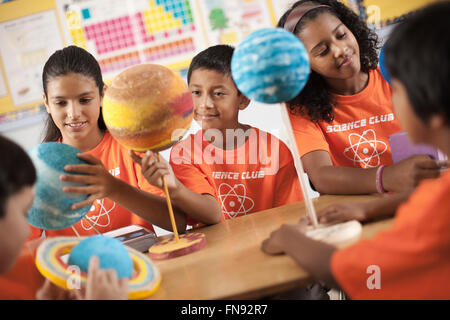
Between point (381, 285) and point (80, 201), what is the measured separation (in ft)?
2.76

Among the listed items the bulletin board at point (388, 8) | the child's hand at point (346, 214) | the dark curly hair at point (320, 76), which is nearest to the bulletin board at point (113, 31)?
the bulletin board at point (388, 8)

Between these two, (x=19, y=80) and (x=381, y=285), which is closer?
(x=381, y=285)

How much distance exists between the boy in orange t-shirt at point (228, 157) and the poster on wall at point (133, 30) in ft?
4.95

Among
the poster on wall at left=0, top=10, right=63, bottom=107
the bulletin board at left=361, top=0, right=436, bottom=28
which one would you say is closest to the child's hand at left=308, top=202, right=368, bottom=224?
the bulletin board at left=361, top=0, right=436, bottom=28

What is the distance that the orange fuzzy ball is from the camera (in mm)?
1157

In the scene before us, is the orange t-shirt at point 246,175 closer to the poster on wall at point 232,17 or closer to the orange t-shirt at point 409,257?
the orange t-shirt at point 409,257

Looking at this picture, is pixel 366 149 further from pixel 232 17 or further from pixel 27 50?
pixel 27 50

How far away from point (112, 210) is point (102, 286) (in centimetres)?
97

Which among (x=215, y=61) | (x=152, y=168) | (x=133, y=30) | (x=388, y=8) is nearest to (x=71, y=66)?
(x=215, y=61)

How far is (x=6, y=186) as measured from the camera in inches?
33.3

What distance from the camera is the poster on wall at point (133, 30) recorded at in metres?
3.35

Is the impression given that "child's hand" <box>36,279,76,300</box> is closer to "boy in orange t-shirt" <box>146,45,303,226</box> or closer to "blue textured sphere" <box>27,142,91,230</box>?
"blue textured sphere" <box>27,142,91,230</box>
